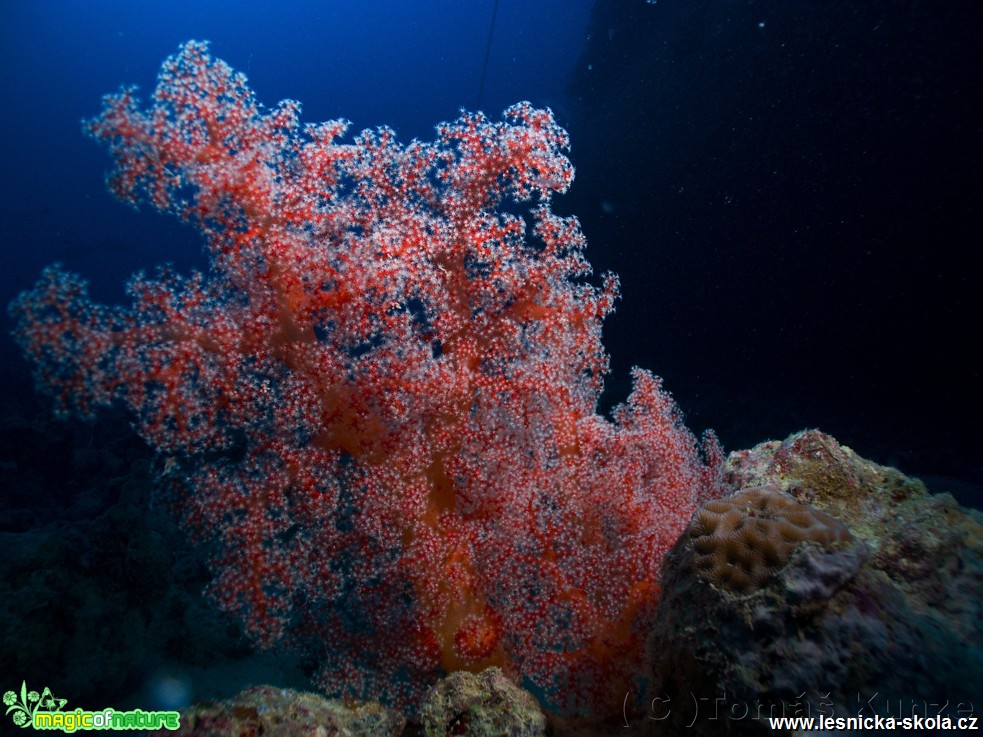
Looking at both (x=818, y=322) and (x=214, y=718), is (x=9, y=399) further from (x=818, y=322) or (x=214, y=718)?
(x=818, y=322)

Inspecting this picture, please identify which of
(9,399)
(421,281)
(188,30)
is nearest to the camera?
(421,281)

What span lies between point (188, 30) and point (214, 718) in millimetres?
156869

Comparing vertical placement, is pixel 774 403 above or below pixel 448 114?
below

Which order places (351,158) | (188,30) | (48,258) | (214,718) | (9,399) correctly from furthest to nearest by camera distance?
(188,30) → (48,258) → (9,399) → (351,158) → (214,718)

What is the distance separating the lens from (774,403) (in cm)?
1348

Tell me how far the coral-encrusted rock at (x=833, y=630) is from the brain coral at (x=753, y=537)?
0.02m

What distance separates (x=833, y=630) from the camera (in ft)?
6.58

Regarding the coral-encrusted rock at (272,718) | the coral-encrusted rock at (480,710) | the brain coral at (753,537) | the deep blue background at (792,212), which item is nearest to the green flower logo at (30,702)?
the coral-encrusted rock at (272,718)

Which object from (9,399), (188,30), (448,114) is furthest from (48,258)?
(188,30)

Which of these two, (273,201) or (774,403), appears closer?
(273,201)

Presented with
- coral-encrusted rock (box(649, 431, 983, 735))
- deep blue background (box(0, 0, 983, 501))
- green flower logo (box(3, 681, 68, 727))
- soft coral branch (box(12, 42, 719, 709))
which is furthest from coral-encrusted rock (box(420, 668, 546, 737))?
deep blue background (box(0, 0, 983, 501))

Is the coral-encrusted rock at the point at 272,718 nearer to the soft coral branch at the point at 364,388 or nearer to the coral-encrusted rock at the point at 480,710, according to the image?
the coral-encrusted rock at the point at 480,710

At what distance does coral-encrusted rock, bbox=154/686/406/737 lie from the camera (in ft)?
7.12

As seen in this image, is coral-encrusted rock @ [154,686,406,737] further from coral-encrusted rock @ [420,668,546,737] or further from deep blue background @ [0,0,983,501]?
deep blue background @ [0,0,983,501]
